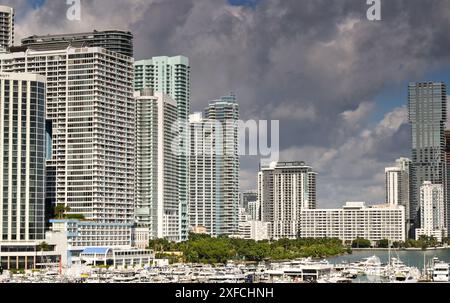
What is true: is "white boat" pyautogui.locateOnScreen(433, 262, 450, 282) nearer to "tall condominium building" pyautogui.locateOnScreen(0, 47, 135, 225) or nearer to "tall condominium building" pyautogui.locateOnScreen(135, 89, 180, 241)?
"tall condominium building" pyautogui.locateOnScreen(0, 47, 135, 225)

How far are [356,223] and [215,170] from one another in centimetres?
632

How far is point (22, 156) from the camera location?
15.4m

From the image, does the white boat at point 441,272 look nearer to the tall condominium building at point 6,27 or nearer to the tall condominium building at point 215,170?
the tall condominium building at point 215,170

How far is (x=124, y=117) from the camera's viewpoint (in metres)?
19.4

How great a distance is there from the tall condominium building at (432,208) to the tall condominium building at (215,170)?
8753 mm

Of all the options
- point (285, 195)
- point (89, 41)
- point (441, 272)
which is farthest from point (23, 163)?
point (285, 195)

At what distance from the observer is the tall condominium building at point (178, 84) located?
24.0m

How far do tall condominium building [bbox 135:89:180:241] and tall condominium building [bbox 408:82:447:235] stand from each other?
653cm

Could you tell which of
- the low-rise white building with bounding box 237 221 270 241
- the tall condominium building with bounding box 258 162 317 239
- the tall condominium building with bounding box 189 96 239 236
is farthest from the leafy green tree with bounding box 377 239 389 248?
the tall condominium building with bounding box 189 96 239 236

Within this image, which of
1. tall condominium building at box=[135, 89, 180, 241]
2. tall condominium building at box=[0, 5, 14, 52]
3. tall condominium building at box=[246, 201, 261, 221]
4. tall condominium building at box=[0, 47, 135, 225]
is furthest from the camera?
tall condominium building at box=[246, 201, 261, 221]

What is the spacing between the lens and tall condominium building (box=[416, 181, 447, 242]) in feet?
107
